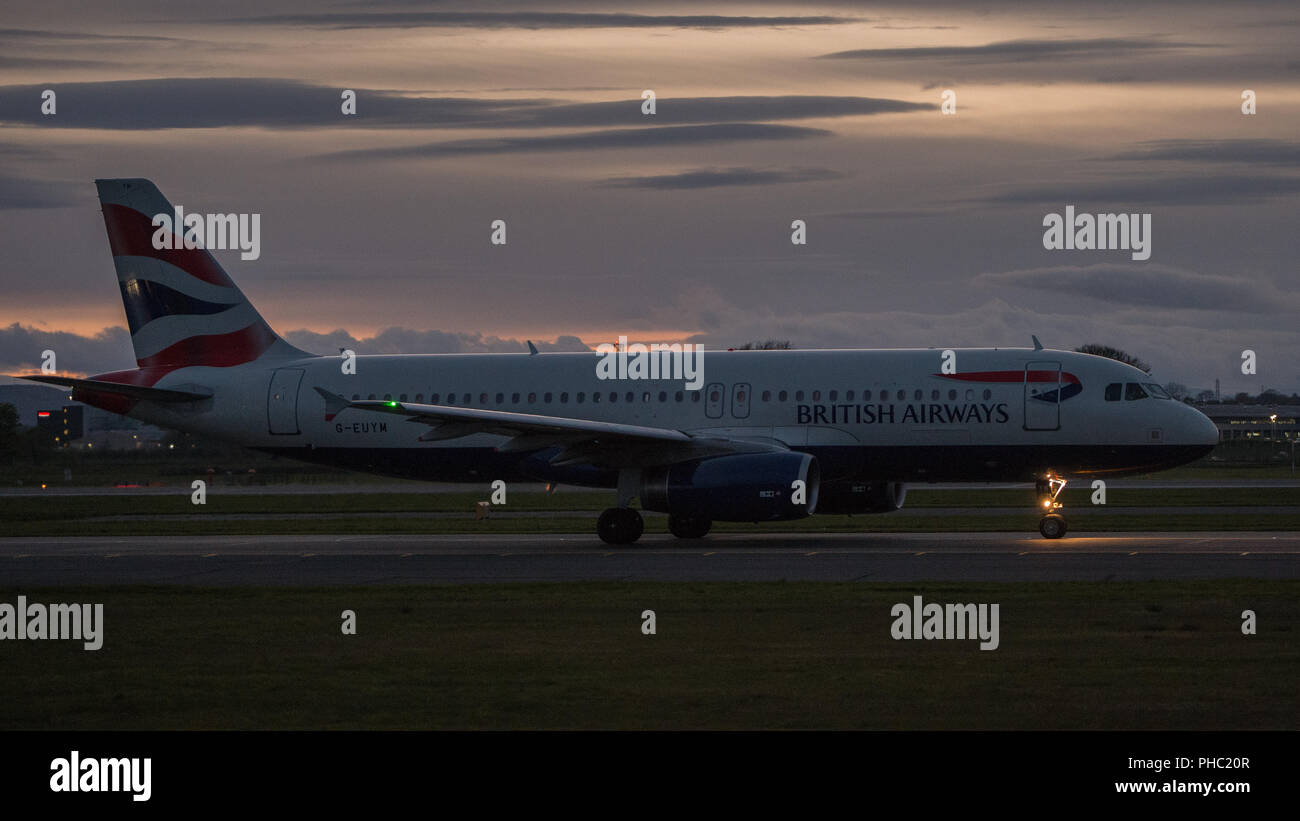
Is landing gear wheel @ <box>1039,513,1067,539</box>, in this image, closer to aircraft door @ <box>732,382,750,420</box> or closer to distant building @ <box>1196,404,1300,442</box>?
aircraft door @ <box>732,382,750,420</box>

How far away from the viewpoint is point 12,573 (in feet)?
86.9

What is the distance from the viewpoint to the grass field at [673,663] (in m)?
12.4

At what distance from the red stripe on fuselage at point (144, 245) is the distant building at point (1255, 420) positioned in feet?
291

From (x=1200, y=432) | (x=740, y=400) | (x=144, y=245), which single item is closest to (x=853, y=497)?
(x=740, y=400)

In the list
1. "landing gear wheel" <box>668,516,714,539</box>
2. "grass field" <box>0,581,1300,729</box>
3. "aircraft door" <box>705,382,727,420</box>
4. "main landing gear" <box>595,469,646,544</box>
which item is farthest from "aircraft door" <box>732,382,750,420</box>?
"grass field" <box>0,581,1300,729</box>

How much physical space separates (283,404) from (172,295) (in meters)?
4.45

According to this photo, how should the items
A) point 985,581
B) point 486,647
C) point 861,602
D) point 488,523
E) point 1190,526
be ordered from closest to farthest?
1. point 486,647
2. point 861,602
3. point 985,581
4. point 1190,526
5. point 488,523

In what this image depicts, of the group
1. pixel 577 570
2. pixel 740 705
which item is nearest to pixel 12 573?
pixel 577 570

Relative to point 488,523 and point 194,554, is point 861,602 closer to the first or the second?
point 194,554

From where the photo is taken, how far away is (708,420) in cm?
3447

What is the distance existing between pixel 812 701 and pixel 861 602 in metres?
7.42

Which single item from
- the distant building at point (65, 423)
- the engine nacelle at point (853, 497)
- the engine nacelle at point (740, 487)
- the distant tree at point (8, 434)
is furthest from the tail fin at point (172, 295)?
the distant building at point (65, 423)

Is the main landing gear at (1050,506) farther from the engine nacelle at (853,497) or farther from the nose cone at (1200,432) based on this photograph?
the engine nacelle at (853,497)

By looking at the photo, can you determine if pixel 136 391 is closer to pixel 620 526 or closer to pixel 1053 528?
pixel 620 526
